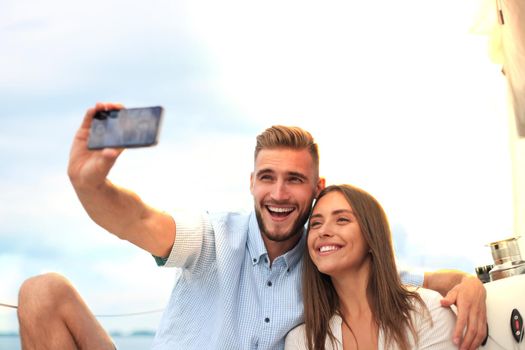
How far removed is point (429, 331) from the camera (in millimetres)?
1807

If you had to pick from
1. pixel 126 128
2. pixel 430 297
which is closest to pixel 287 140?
pixel 430 297

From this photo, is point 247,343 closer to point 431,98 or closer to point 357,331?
point 357,331

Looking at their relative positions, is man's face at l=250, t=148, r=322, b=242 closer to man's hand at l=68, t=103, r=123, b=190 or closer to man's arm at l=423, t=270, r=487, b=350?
man's arm at l=423, t=270, r=487, b=350

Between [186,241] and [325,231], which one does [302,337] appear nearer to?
[325,231]

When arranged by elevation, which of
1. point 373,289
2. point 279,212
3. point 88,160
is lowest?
point 373,289

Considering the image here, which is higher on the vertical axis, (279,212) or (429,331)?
(279,212)

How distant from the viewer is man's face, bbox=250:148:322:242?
204 centimetres

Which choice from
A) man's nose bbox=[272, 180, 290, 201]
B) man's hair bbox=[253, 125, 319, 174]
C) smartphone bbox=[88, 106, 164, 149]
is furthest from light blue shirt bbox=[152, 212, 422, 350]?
smartphone bbox=[88, 106, 164, 149]

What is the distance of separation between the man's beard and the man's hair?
17 cm

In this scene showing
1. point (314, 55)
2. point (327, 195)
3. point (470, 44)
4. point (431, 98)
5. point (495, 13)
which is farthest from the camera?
A: point (314, 55)

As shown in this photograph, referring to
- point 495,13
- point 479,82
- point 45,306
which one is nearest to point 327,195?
point 45,306

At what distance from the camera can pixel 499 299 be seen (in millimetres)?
1824

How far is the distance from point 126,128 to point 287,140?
2.86ft

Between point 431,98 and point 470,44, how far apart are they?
652 millimetres
